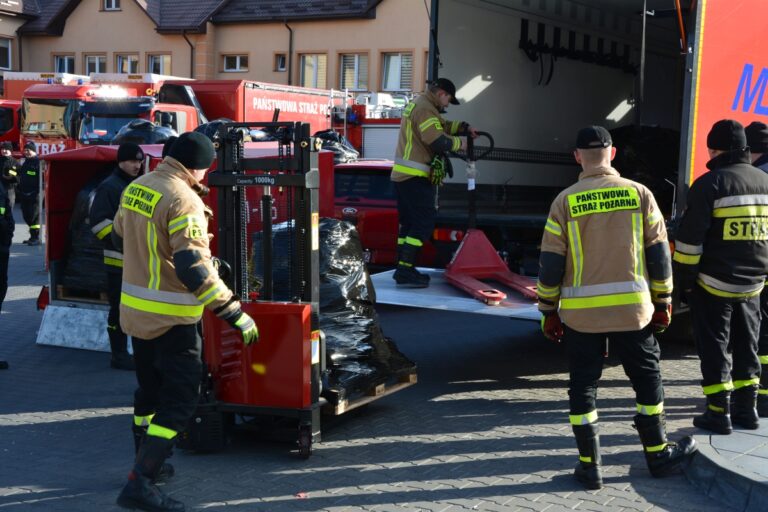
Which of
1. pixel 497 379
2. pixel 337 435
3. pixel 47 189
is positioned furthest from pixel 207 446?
pixel 47 189

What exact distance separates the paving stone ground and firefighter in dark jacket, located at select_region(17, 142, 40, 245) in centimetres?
838

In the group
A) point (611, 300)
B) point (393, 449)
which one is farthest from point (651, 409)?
point (393, 449)

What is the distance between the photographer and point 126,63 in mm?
40375

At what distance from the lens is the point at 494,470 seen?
5898 mm

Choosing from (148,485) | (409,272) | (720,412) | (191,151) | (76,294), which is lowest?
(148,485)

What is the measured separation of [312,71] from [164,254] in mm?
32180

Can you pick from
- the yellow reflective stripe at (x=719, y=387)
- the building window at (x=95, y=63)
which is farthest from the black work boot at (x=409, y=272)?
the building window at (x=95, y=63)

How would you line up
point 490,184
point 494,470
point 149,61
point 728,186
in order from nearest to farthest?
1. point 494,470
2. point 728,186
3. point 490,184
4. point 149,61

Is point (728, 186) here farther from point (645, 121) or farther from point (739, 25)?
point (645, 121)

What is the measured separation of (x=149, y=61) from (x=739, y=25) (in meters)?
34.4

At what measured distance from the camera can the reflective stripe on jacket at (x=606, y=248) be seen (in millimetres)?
5422

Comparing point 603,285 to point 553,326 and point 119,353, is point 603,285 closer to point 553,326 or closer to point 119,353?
point 553,326

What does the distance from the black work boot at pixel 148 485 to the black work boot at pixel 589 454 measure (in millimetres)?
2116

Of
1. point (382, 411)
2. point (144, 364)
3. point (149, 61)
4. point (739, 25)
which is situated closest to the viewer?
point (144, 364)
